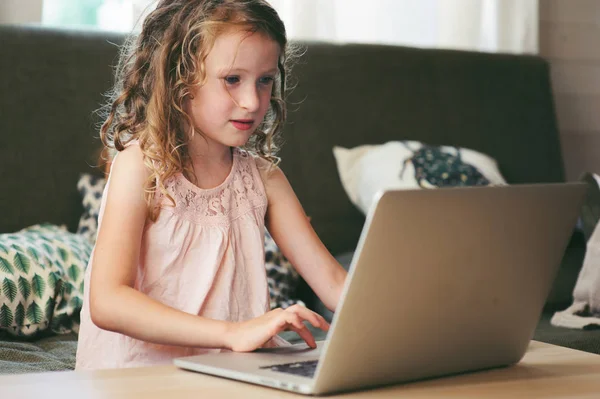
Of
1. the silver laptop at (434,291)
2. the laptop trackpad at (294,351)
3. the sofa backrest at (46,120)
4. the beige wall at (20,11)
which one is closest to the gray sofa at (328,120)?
the sofa backrest at (46,120)

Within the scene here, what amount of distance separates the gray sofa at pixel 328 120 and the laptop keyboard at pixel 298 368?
0.73 metres

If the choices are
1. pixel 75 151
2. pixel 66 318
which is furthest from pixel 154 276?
pixel 75 151

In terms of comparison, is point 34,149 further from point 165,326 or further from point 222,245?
point 165,326

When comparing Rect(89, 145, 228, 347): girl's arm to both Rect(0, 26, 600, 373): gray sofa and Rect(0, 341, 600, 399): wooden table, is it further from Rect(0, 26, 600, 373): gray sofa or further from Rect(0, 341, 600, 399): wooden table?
Rect(0, 26, 600, 373): gray sofa

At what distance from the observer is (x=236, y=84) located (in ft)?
3.99

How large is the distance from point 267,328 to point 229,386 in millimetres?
124

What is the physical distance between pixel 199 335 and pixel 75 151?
4.17 feet

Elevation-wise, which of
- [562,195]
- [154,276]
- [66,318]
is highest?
[562,195]

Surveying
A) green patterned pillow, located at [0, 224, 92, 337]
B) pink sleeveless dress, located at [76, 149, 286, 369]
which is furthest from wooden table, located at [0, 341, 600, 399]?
green patterned pillow, located at [0, 224, 92, 337]

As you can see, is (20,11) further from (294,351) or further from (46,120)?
(294,351)

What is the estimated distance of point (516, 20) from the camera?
10.2ft

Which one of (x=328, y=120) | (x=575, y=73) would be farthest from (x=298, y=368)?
(x=575, y=73)

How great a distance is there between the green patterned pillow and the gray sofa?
4 centimetres

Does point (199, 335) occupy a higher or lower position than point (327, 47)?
lower
